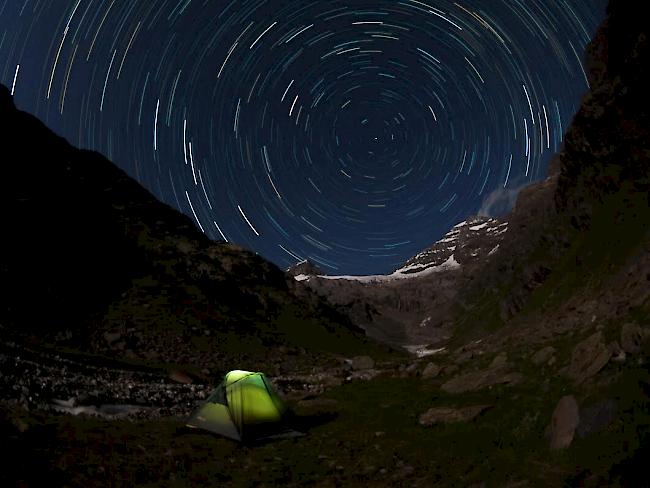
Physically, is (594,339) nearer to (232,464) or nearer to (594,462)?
(594,462)

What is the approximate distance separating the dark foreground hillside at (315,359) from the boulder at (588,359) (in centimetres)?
9

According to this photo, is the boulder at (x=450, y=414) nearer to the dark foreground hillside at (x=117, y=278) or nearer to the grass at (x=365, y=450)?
the grass at (x=365, y=450)

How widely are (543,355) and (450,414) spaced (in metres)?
5.84

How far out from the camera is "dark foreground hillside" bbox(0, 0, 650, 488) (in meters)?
9.73

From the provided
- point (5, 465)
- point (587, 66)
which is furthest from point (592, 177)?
point (5, 465)

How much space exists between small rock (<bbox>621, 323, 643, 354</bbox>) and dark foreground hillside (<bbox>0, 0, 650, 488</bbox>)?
10cm

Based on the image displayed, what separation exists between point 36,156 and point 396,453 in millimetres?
81830

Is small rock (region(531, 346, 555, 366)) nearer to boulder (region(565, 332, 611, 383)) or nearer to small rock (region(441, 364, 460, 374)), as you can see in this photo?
boulder (region(565, 332, 611, 383))

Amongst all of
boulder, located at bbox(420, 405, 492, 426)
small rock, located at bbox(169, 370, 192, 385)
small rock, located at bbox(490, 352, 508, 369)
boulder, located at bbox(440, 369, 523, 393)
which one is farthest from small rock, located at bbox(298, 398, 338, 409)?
small rock, located at bbox(169, 370, 192, 385)

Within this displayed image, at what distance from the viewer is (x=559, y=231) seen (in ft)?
267

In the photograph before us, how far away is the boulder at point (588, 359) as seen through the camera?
12.0 m

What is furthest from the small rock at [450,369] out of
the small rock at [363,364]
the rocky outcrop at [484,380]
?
the small rock at [363,364]

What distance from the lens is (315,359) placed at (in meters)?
56.0

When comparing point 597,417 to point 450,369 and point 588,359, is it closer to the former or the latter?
point 588,359
